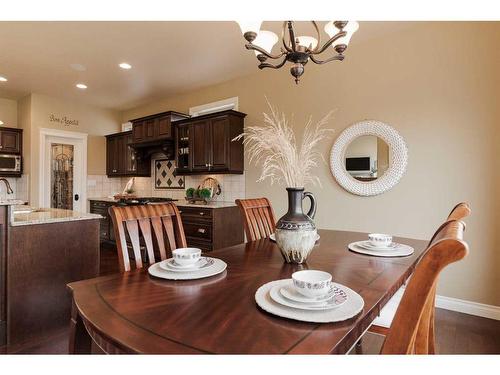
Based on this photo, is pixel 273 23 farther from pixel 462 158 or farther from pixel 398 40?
pixel 462 158

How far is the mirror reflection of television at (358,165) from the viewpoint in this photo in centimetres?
316

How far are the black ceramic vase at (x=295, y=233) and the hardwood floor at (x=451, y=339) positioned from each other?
0.95 m

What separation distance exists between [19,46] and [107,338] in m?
4.04

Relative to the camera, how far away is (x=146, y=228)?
1526 millimetres

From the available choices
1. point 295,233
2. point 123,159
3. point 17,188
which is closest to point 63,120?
point 123,159

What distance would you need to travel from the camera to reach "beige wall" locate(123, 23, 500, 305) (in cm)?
255

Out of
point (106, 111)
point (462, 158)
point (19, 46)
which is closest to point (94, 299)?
point (462, 158)

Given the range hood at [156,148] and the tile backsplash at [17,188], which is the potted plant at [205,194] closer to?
the range hood at [156,148]

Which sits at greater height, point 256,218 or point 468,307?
point 256,218

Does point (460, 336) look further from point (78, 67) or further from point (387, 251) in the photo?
point (78, 67)

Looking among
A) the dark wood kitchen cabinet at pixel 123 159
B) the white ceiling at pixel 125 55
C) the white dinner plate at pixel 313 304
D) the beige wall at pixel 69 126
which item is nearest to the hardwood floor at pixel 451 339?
the white dinner plate at pixel 313 304

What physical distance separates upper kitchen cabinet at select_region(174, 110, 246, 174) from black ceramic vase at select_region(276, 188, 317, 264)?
8.76 ft

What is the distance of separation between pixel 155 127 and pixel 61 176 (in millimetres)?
2170

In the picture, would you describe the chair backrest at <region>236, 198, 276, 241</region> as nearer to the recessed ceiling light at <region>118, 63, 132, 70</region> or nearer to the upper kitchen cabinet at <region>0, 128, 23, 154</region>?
the recessed ceiling light at <region>118, 63, 132, 70</region>
